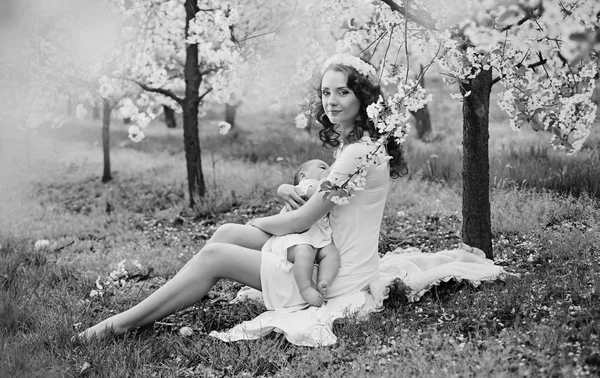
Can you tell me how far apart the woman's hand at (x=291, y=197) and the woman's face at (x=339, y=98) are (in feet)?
1.62

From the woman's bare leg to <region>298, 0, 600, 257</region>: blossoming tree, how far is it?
0.82 metres

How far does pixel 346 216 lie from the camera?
361 centimetres

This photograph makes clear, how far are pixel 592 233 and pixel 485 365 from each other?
245 cm

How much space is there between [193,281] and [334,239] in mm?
867

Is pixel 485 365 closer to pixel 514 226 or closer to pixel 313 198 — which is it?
pixel 313 198

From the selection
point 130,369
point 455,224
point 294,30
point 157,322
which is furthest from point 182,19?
point 130,369

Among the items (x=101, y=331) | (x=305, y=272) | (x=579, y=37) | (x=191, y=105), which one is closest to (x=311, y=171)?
(x=305, y=272)

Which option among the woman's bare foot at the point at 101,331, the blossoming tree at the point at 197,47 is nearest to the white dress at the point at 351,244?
the woman's bare foot at the point at 101,331

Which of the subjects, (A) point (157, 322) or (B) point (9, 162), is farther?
(B) point (9, 162)

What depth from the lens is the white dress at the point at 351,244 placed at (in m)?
3.54

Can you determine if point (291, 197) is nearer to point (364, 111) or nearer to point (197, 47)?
point (364, 111)

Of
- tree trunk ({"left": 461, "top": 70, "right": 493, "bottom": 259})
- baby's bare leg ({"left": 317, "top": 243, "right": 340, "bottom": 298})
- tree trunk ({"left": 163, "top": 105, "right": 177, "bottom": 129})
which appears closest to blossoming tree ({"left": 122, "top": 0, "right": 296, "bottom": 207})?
tree trunk ({"left": 461, "top": 70, "right": 493, "bottom": 259})

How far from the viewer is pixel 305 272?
11.4 feet

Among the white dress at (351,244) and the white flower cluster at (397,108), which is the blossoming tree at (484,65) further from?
the white dress at (351,244)
